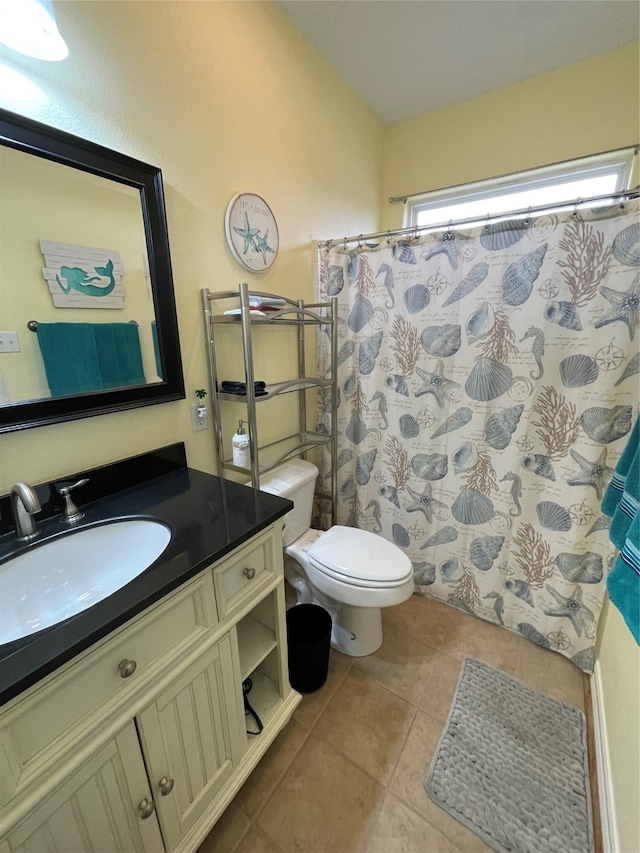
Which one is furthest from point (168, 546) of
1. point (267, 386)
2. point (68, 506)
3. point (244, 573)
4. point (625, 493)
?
point (625, 493)

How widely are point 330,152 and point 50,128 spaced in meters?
1.33

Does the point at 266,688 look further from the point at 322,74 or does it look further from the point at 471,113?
the point at 471,113

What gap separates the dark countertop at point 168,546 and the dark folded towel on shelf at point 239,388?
33 centimetres

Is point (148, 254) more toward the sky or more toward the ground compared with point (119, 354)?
more toward the sky

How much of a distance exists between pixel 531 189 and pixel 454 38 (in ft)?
2.74

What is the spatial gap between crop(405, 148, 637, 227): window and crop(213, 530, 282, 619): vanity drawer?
5.08 feet

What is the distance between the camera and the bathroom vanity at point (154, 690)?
1.84 ft

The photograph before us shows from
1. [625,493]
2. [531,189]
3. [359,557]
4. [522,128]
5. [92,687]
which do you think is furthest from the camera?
[531,189]

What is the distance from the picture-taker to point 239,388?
1.31m

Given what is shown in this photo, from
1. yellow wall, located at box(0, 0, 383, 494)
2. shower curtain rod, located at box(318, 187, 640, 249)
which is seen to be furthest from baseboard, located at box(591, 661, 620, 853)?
shower curtain rod, located at box(318, 187, 640, 249)

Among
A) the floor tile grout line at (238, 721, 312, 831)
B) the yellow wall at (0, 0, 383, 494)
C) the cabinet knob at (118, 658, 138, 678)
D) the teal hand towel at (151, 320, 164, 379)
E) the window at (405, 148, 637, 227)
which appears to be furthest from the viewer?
the window at (405, 148, 637, 227)

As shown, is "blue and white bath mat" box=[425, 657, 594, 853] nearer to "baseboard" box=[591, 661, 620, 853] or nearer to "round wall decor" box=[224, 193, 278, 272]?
"baseboard" box=[591, 661, 620, 853]

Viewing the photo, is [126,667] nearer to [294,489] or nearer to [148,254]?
[294,489]

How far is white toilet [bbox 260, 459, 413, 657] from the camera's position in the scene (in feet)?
4.29
